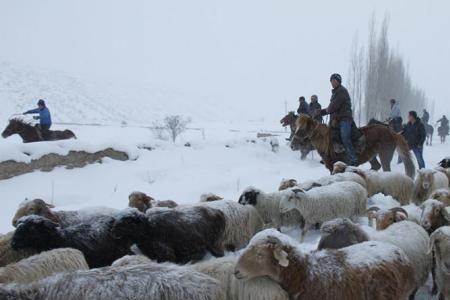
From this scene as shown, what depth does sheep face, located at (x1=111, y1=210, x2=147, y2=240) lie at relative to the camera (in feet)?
15.4

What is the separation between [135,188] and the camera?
10.6 metres

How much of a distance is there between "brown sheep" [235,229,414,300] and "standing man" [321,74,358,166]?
6.21m

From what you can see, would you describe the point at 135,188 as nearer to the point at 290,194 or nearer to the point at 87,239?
the point at 290,194

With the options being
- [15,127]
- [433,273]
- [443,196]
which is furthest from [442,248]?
[15,127]

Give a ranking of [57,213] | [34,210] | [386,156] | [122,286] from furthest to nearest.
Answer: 1. [386,156]
2. [57,213]
3. [34,210]
4. [122,286]

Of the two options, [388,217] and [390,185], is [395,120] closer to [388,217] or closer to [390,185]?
[390,185]

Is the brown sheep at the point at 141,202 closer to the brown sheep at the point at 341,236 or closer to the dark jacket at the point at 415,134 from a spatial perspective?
the brown sheep at the point at 341,236

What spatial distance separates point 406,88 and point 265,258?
50.9m

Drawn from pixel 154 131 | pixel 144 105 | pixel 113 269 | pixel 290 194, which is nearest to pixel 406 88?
pixel 144 105

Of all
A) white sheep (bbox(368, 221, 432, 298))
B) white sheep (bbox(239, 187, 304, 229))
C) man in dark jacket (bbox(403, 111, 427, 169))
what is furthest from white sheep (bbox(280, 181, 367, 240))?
man in dark jacket (bbox(403, 111, 427, 169))

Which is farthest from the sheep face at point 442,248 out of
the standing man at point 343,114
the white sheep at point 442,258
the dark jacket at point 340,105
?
the dark jacket at point 340,105

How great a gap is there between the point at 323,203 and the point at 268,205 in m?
0.76

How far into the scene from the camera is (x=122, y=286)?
2951 millimetres

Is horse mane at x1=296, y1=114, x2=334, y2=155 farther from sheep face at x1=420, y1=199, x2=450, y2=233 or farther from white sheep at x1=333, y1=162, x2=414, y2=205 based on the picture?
sheep face at x1=420, y1=199, x2=450, y2=233
